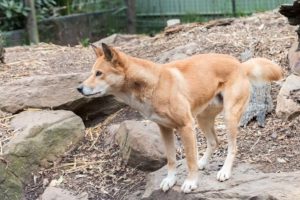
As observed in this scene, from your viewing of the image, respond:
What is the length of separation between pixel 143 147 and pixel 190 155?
104cm

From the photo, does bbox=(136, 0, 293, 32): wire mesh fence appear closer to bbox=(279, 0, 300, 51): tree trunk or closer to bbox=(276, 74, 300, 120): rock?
bbox=(279, 0, 300, 51): tree trunk

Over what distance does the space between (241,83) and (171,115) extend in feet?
2.21

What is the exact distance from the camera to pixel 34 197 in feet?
19.3

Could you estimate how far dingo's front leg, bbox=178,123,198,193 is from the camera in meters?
4.70

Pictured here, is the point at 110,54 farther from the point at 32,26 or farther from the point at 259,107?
the point at 32,26

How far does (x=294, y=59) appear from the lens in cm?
660

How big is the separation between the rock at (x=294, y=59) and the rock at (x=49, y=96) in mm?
1833

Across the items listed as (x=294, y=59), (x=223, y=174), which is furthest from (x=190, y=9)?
(x=223, y=174)

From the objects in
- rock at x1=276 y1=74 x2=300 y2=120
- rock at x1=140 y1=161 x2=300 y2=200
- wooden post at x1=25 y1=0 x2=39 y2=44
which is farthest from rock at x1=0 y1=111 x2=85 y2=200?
wooden post at x1=25 y1=0 x2=39 y2=44

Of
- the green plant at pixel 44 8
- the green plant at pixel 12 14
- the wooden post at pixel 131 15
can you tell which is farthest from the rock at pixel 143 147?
the wooden post at pixel 131 15

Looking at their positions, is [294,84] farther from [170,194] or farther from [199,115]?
[170,194]

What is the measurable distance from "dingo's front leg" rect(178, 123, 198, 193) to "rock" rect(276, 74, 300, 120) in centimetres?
151

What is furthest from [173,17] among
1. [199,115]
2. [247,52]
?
[199,115]

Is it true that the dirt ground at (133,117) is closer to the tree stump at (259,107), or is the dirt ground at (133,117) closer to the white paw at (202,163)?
the tree stump at (259,107)
